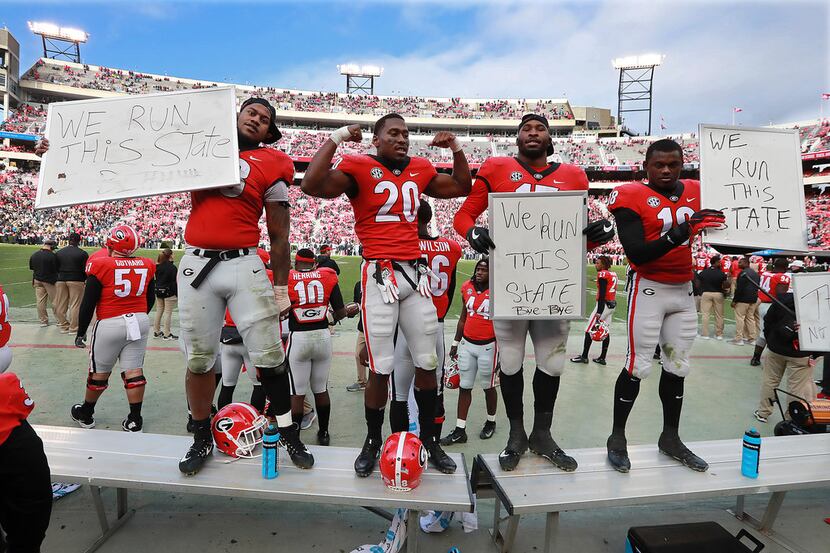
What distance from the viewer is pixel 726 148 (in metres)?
3.16

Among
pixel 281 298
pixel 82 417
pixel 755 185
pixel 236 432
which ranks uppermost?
pixel 755 185

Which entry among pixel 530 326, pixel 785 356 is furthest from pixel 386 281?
pixel 785 356

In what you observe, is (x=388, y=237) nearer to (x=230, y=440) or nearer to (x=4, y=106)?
(x=230, y=440)

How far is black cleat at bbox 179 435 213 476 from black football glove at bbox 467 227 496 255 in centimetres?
229

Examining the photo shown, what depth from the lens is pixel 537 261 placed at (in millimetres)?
3055

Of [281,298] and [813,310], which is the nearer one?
[281,298]

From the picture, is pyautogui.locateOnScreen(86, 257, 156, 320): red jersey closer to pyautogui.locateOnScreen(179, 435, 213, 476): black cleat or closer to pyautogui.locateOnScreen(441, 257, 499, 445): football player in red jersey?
pyautogui.locateOnScreen(179, 435, 213, 476): black cleat

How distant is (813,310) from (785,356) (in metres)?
1.58

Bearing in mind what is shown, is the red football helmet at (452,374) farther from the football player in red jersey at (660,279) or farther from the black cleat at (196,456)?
the black cleat at (196,456)

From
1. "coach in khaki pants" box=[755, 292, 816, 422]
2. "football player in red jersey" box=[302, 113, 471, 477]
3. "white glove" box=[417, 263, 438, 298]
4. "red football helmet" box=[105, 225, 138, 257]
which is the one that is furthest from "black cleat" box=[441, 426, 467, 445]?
"red football helmet" box=[105, 225, 138, 257]

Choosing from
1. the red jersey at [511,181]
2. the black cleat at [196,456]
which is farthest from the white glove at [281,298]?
the red jersey at [511,181]

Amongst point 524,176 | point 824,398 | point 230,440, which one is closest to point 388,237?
point 524,176

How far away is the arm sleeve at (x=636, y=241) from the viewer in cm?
295

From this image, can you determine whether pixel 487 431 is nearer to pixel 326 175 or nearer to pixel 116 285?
pixel 326 175
